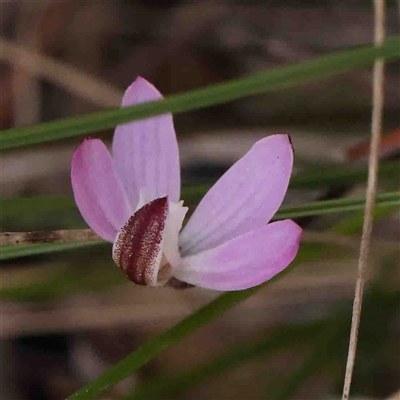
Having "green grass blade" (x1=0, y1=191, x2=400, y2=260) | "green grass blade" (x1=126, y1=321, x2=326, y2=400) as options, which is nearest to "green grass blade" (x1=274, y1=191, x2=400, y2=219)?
"green grass blade" (x1=0, y1=191, x2=400, y2=260)

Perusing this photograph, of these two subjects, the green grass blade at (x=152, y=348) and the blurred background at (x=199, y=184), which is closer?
the green grass blade at (x=152, y=348)

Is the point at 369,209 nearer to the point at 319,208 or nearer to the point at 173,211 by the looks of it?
the point at 319,208

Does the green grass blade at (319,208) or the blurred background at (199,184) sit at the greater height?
the blurred background at (199,184)

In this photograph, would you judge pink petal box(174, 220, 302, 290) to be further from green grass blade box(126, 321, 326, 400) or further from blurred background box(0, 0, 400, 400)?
green grass blade box(126, 321, 326, 400)

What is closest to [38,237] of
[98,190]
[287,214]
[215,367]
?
[98,190]

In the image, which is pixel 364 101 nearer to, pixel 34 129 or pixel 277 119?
pixel 277 119

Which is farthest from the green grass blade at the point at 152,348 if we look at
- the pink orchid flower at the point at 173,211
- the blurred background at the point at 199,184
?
the blurred background at the point at 199,184

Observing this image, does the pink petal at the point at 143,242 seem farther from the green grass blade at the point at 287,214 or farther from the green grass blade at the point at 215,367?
the green grass blade at the point at 215,367

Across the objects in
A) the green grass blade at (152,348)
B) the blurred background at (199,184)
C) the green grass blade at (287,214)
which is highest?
the blurred background at (199,184)
